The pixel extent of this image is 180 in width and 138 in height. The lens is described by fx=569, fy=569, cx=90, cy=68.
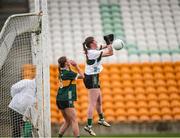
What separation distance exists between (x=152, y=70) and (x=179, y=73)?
2.87 feet

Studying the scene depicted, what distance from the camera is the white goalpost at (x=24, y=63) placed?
389 inches

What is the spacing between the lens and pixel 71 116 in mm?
11172

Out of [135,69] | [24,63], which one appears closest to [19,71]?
[24,63]

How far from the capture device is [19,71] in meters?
11.1

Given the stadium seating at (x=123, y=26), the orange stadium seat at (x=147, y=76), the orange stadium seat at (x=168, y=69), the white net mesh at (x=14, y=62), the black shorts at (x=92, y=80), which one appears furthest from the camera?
the stadium seating at (x=123, y=26)

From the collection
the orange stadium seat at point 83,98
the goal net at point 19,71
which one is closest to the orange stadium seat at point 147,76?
the orange stadium seat at point 83,98

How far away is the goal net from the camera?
1004 centimetres

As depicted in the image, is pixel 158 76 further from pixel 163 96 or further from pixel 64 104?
pixel 64 104

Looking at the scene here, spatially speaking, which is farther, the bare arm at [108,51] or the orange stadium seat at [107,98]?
the orange stadium seat at [107,98]

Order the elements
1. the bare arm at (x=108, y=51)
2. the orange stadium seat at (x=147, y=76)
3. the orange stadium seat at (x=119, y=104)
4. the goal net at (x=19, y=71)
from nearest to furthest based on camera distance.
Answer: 1. the goal net at (x=19, y=71)
2. the bare arm at (x=108, y=51)
3. the orange stadium seat at (x=119, y=104)
4. the orange stadium seat at (x=147, y=76)

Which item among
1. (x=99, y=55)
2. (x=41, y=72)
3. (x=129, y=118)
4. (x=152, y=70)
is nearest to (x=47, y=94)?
(x=41, y=72)

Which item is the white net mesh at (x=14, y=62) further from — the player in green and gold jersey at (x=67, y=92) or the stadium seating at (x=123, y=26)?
the stadium seating at (x=123, y=26)

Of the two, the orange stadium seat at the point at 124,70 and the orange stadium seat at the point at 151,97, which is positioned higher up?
the orange stadium seat at the point at 124,70

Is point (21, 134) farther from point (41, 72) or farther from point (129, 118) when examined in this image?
point (129, 118)
